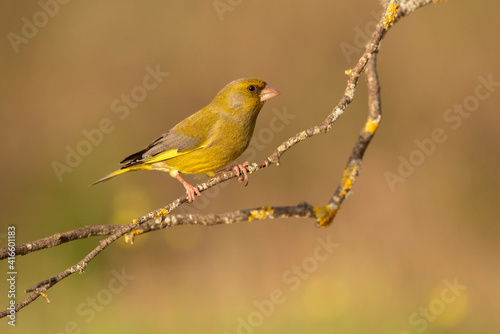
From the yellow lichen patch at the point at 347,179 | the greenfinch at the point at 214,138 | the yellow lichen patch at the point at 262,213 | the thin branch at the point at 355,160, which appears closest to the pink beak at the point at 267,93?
the greenfinch at the point at 214,138

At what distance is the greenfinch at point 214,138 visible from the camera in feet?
14.9

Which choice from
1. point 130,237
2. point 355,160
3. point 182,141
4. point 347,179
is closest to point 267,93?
point 182,141

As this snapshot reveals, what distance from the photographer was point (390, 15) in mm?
3564

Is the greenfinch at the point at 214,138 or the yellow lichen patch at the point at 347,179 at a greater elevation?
the greenfinch at the point at 214,138

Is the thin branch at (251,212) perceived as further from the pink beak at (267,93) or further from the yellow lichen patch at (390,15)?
the pink beak at (267,93)

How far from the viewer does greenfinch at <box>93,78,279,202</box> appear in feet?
14.9

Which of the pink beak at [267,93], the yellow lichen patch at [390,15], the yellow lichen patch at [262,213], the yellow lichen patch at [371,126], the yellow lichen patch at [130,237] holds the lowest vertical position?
the yellow lichen patch at [262,213]

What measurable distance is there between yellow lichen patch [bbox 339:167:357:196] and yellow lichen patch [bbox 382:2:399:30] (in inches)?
38.3

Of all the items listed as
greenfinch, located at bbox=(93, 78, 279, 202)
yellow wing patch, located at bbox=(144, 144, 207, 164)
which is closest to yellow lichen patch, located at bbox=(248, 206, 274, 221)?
greenfinch, located at bbox=(93, 78, 279, 202)

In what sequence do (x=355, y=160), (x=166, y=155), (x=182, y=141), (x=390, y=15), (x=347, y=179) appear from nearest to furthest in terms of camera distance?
(x=390, y=15), (x=347, y=179), (x=355, y=160), (x=166, y=155), (x=182, y=141)

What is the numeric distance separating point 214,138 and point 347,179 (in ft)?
4.22

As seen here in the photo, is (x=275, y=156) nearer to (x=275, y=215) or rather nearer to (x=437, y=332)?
(x=275, y=215)

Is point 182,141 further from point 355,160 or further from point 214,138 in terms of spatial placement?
point 355,160

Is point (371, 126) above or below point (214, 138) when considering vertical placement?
below
